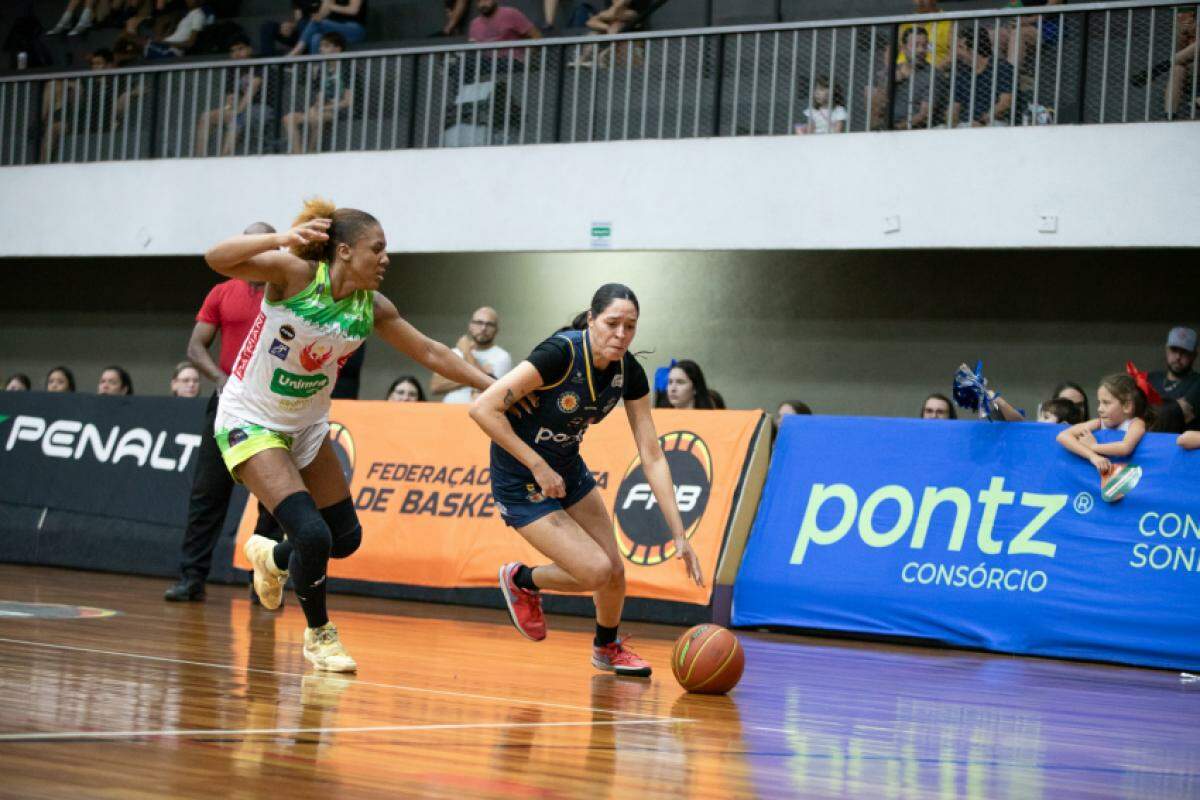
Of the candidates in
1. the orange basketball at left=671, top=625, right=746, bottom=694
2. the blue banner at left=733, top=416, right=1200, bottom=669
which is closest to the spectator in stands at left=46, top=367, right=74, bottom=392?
the blue banner at left=733, top=416, right=1200, bottom=669

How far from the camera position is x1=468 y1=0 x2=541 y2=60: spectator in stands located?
1695cm

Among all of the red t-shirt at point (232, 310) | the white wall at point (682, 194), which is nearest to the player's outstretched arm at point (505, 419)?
the red t-shirt at point (232, 310)

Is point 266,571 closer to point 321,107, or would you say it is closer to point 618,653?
point 618,653

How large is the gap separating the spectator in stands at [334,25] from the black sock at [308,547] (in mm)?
12549

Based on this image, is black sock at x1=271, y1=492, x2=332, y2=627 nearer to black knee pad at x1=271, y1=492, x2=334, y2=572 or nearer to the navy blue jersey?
black knee pad at x1=271, y1=492, x2=334, y2=572

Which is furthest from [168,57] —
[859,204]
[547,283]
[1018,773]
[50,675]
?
[1018,773]

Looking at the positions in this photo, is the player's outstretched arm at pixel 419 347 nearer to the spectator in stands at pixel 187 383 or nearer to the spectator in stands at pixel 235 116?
the spectator in stands at pixel 187 383

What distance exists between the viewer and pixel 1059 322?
15.2 m

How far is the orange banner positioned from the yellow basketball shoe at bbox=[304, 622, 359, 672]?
4130mm

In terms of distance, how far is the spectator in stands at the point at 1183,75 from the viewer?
1306 centimetres

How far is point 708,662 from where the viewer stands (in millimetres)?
6461

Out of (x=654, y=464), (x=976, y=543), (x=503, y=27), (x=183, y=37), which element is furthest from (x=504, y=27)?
(x=654, y=464)

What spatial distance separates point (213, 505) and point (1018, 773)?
7072mm

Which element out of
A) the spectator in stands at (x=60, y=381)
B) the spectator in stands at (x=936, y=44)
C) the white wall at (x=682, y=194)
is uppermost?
the spectator in stands at (x=936, y=44)
